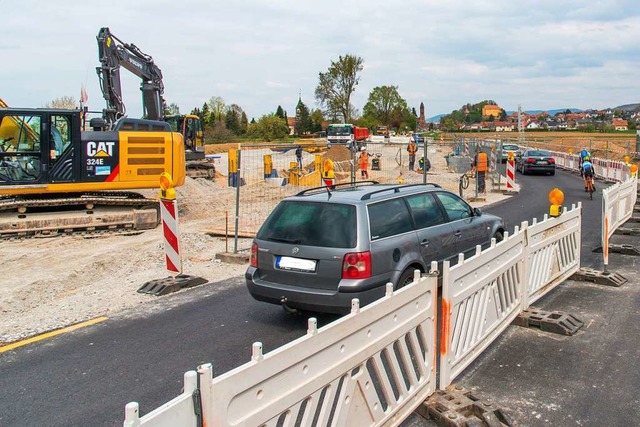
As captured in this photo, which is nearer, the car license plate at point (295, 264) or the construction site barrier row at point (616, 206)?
the car license plate at point (295, 264)

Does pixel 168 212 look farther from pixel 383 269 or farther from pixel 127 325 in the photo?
pixel 383 269

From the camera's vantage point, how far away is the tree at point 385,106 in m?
113

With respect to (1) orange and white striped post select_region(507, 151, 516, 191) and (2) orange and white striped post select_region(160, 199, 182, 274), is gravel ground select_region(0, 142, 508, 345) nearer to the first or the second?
(2) orange and white striped post select_region(160, 199, 182, 274)

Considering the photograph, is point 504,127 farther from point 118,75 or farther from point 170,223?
point 170,223

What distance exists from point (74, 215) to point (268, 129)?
73.6 m

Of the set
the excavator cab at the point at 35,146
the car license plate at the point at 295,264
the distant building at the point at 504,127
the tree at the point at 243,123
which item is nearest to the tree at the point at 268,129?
the tree at the point at 243,123

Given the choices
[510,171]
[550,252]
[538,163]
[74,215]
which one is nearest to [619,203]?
[550,252]

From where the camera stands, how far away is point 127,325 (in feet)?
22.5

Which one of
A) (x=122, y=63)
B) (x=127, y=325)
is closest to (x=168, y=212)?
(x=127, y=325)

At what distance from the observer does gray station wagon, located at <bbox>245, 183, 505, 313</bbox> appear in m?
6.04

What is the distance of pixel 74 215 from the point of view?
46.5 feet

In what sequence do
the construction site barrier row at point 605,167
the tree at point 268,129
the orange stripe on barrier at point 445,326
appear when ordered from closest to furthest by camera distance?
the orange stripe on barrier at point 445,326 < the construction site barrier row at point 605,167 < the tree at point 268,129

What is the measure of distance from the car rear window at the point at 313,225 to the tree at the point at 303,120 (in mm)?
98629

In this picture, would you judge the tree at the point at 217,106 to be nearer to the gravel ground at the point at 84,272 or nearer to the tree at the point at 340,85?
the tree at the point at 340,85
